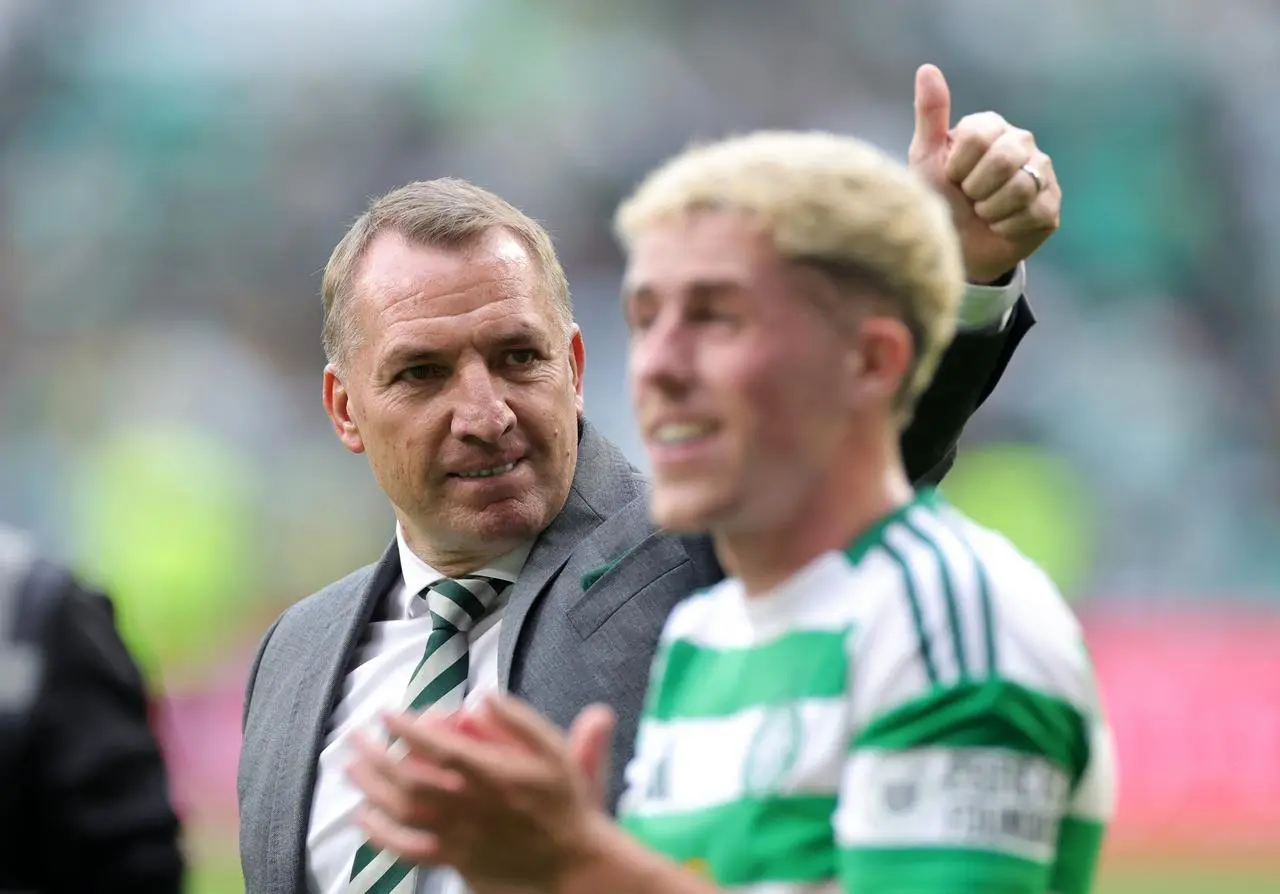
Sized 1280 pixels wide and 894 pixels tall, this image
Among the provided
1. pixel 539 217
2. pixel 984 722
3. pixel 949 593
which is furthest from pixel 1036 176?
pixel 539 217

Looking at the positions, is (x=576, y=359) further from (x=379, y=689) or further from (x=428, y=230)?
(x=379, y=689)

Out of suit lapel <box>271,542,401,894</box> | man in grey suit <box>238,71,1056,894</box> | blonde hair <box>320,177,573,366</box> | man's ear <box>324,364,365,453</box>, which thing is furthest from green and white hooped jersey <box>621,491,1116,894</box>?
man's ear <box>324,364,365,453</box>

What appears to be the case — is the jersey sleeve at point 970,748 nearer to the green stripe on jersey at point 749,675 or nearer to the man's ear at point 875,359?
the green stripe on jersey at point 749,675

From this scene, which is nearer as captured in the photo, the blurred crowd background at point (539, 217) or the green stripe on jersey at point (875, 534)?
the green stripe on jersey at point (875, 534)

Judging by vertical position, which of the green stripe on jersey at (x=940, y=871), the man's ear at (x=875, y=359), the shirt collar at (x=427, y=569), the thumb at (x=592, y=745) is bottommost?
the green stripe on jersey at (x=940, y=871)

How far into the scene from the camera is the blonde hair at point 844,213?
4.34 ft

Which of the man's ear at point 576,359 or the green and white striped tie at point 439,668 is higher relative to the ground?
the man's ear at point 576,359

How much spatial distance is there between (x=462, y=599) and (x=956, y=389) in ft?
2.92

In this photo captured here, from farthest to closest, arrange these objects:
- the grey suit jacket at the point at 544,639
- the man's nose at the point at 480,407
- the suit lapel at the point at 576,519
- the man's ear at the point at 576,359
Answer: the man's ear at the point at 576,359 < the man's nose at the point at 480,407 < the suit lapel at the point at 576,519 < the grey suit jacket at the point at 544,639

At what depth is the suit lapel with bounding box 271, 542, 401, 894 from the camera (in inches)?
96.9

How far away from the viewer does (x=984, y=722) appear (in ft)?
3.98

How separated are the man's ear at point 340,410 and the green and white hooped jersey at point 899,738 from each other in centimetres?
157

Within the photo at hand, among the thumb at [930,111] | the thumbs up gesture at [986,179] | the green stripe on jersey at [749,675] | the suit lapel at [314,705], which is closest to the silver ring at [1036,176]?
the thumbs up gesture at [986,179]

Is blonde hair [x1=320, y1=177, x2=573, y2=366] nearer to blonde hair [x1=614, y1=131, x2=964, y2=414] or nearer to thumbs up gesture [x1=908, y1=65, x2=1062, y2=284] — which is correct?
thumbs up gesture [x1=908, y1=65, x2=1062, y2=284]
